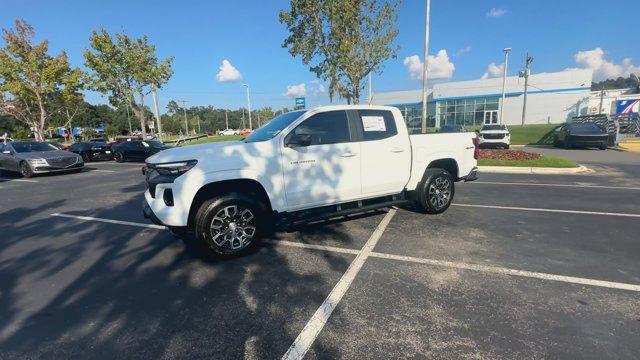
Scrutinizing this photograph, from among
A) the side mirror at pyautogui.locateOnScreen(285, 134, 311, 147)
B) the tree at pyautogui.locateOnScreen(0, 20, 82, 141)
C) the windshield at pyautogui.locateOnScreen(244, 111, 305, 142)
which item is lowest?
the side mirror at pyautogui.locateOnScreen(285, 134, 311, 147)

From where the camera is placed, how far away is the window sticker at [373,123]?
525 centimetres

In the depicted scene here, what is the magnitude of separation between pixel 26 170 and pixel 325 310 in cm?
1562

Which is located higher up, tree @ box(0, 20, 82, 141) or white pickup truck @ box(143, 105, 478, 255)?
tree @ box(0, 20, 82, 141)

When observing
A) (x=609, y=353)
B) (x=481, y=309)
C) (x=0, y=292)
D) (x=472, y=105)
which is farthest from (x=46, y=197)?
(x=472, y=105)

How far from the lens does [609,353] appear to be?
2520 mm

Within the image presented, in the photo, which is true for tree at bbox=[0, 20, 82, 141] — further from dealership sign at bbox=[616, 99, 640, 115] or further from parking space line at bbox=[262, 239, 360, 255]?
dealership sign at bbox=[616, 99, 640, 115]

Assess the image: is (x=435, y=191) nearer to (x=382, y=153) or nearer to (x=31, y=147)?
(x=382, y=153)

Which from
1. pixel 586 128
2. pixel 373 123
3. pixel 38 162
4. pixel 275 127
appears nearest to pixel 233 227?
pixel 275 127

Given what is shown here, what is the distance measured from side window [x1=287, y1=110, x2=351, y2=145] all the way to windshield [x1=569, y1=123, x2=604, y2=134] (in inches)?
788

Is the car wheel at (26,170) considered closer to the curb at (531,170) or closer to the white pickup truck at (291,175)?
the white pickup truck at (291,175)

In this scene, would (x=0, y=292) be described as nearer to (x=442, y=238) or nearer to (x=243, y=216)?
(x=243, y=216)

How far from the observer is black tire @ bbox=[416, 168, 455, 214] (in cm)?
597

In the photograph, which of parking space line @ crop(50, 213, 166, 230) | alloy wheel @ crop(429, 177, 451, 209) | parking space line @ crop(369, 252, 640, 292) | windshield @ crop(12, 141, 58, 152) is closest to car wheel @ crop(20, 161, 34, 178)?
windshield @ crop(12, 141, 58, 152)

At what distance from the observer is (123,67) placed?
2686 cm
